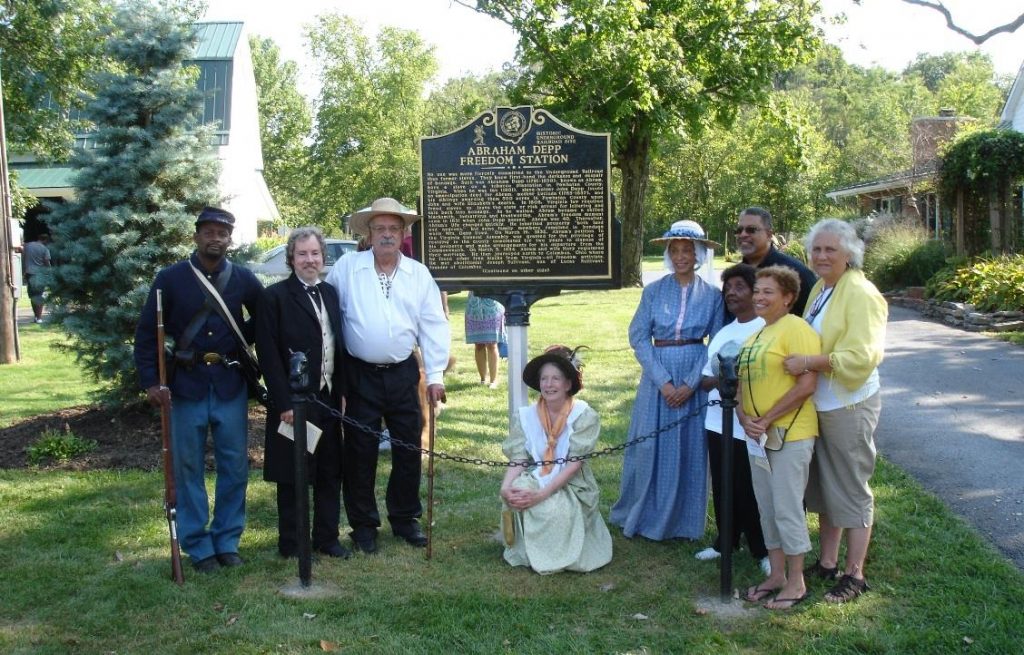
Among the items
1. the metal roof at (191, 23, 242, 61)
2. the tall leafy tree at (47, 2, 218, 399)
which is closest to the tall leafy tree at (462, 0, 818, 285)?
the metal roof at (191, 23, 242, 61)

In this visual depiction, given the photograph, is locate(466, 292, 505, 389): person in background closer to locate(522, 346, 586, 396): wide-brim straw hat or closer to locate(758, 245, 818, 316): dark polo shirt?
locate(522, 346, 586, 396): wide-brim straw hat

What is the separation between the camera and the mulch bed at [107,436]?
24.3 ft

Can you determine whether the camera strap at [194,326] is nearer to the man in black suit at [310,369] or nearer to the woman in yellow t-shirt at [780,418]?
the man in black suit at [310,369]

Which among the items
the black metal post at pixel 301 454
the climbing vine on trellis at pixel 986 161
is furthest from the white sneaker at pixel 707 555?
the climbing vine on trellis at pixel 986 161

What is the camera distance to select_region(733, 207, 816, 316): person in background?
5.34 meters

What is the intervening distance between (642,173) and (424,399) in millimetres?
19794

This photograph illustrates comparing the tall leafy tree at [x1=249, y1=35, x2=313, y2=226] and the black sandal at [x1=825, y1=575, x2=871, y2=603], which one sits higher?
the tall leafy tree at [x1=249, y1=35, x2=313, y2=226]

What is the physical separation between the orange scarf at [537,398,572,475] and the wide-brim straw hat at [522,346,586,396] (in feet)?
0.34

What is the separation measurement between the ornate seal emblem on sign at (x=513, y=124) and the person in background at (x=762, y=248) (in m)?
1.45

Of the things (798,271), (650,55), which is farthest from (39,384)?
(650,55)

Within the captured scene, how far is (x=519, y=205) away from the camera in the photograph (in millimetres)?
6008

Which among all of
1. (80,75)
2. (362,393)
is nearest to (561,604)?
(362,393)

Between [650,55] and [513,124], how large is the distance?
16.9 metres

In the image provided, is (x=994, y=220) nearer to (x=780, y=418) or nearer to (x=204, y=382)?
(x=780, y=418)
